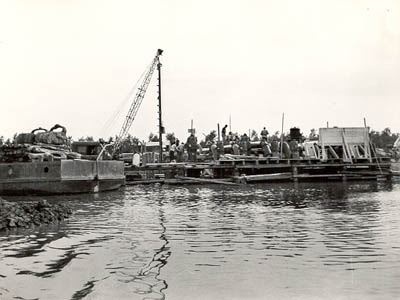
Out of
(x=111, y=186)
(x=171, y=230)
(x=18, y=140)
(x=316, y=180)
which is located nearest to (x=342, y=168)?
(x=316, y=180)

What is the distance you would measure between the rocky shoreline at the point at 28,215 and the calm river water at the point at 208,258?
523 mm

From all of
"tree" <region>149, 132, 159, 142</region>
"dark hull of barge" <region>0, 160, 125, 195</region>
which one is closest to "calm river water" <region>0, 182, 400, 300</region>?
"dark hull of barge" <region>0, 160, 125, 195</region>

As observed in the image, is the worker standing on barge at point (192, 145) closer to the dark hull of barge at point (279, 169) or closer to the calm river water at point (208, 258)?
the dark hull of barge at point (279, 169)

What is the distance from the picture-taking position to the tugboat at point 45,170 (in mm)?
25281

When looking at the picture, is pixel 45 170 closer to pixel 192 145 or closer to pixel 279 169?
pixel 192 145

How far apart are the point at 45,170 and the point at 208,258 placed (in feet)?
61.0

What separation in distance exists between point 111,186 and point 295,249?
22.4 meters

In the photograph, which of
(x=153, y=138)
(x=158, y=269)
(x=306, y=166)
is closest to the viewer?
(x=158, y=269)

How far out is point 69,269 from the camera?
7.92m

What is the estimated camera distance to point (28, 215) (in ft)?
44.0

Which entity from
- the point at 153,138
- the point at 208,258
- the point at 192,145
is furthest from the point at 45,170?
the point at 153,138

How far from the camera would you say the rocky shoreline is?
12445 millimetres

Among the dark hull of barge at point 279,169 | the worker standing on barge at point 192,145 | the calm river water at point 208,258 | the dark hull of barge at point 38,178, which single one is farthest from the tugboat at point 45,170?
the worker standing on barge at point 192,145

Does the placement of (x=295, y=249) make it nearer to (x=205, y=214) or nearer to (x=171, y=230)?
(x=171, y=230)
